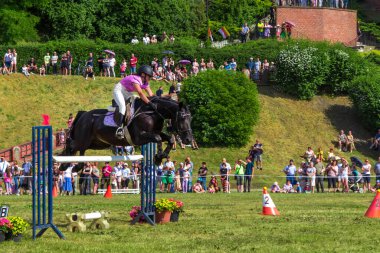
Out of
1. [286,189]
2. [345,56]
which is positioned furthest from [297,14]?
[286,189]

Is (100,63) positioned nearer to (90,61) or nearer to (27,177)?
(90,61)

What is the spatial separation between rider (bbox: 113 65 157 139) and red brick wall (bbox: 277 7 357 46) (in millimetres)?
48466

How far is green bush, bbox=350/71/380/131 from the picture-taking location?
58.4 m

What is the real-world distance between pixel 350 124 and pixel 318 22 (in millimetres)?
12905

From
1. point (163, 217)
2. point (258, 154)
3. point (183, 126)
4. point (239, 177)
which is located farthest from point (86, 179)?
point (163, 217)

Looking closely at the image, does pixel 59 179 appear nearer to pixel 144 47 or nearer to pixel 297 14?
pixel 144 47

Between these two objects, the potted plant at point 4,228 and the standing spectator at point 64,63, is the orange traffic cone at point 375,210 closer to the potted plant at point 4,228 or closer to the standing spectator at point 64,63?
the potted plant at point 4,228

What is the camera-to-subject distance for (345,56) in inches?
2421

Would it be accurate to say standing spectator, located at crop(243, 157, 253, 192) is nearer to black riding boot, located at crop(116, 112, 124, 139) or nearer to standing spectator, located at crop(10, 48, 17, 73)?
black riding boot, located at crop(116, 112, 124, 139)

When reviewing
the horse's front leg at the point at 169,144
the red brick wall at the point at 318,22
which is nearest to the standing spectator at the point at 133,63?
the red brick wall at the point at 318,22

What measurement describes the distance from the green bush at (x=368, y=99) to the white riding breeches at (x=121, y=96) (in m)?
38.6

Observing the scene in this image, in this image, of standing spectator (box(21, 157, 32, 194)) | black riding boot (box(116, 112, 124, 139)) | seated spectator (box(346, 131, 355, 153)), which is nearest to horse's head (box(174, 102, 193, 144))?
black riding boot (box(116, 112, 124, 139))

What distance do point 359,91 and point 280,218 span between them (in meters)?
38.2

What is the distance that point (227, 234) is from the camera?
62.1 ft
